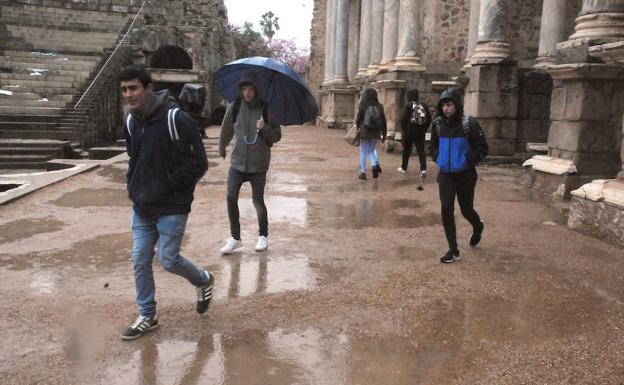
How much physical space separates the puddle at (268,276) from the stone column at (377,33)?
14735 millimetres

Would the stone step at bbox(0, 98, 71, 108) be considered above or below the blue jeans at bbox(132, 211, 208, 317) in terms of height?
above

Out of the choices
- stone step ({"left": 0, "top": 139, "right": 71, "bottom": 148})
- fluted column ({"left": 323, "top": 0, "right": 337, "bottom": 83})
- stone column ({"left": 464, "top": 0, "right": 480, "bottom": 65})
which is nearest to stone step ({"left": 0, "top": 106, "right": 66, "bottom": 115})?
stone step ({"left": 0, "top": 139, "right": 71, "bottom": 148})

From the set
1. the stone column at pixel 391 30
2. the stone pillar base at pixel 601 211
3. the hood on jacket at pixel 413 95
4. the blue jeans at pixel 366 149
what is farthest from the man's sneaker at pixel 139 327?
the stone column at pixel 391 30

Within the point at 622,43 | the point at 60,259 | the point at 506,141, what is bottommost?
A: the point at 60,259

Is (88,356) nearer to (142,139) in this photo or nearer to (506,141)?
(142,139)

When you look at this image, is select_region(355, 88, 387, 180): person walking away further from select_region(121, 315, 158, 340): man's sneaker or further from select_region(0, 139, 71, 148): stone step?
select_region(0, 139, 71, 148): stone step

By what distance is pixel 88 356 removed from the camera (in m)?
3.33

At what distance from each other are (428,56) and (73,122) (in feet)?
36.5

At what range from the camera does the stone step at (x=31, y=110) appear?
15758 millimetres

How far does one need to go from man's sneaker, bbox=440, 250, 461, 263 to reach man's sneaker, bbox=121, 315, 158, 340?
272 centimetres

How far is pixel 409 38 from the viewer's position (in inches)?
591

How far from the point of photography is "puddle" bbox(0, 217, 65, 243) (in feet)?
19.9

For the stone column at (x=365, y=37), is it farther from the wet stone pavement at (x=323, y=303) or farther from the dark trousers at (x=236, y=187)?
the dark trousers at (x=236, y=187)

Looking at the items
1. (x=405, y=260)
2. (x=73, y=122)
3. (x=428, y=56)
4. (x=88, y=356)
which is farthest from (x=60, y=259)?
(x=428, y=56)
